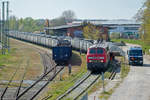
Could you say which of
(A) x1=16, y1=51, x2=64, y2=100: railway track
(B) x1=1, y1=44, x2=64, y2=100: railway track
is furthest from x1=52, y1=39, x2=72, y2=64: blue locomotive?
(B) x1=1, y1=44, x2=64, y2=100: railway track

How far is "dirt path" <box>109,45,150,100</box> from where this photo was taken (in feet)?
66.1

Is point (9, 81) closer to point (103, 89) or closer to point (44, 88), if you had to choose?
point (44, 88)

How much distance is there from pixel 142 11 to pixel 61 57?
78.8 ft

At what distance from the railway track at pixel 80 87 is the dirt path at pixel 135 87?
2416 mm

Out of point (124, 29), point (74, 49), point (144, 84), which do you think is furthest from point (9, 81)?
point (124, 29)

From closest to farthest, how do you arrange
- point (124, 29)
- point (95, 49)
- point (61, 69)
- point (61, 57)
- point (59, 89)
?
point (59, 89)
point (95, 49)
point (61, 69)
point (61, 57)
point (124, 29)

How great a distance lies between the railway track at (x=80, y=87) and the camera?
67.2 ft

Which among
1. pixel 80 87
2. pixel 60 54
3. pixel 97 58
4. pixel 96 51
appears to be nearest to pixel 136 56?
pixel 96 51

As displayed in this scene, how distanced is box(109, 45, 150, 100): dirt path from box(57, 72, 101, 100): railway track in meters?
2.42

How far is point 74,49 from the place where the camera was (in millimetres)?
54125

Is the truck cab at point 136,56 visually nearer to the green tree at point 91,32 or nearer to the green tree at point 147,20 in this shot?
the green tree at point 147,20

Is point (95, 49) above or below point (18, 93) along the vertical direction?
above

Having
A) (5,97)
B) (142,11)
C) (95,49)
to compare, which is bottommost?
(5,97)

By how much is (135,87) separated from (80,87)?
4.27m
